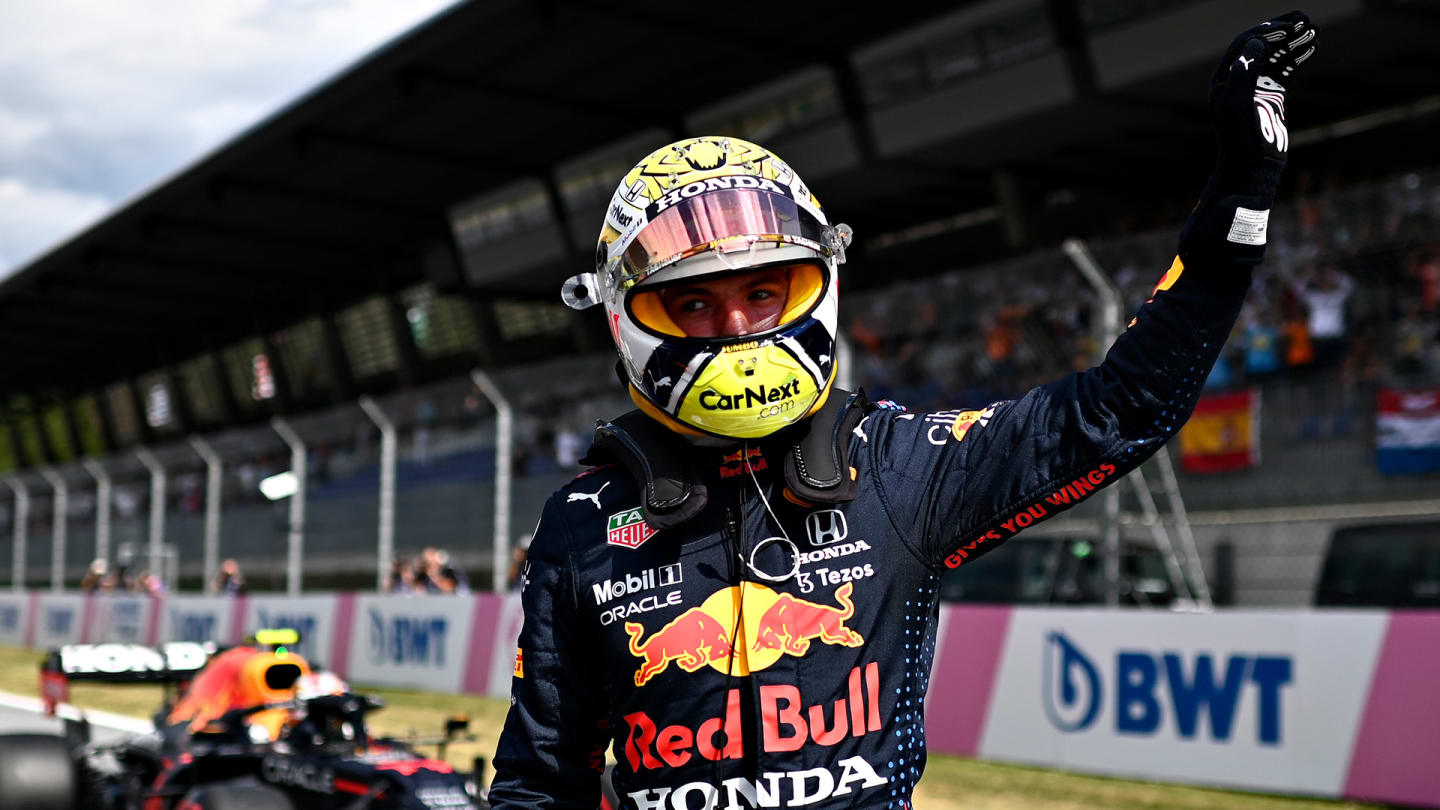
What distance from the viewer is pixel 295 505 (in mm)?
15828

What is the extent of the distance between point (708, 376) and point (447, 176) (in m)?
24.3

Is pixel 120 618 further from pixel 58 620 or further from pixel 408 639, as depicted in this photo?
pixel 408 639

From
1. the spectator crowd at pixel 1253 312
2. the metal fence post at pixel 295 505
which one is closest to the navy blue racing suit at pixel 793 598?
the spectator crowd at pixel 1253 312

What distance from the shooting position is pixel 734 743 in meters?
Answer: 2.10

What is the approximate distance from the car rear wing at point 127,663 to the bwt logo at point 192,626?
38.1ft

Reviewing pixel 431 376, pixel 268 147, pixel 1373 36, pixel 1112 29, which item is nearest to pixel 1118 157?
pixel 1112 29

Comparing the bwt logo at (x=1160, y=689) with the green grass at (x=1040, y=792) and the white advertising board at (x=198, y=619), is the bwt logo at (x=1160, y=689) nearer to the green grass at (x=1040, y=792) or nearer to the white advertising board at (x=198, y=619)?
the green grass at (x=1040, y=792)

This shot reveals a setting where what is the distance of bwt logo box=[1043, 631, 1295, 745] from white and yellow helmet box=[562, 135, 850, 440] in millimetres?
5862

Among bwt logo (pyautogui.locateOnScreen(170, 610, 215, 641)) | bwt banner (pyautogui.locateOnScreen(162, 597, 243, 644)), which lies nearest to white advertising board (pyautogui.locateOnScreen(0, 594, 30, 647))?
bwt banner (pyautogui.locateOnScreen(162, 597, 243, 644))

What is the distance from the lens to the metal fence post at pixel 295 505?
1565 cm

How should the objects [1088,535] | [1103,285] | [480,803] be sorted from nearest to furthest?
[480,803] → [1103,285] → [1088,535]

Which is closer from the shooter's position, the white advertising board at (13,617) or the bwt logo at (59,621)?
the bwt logo at (59,621)

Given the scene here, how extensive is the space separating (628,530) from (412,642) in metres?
13.2

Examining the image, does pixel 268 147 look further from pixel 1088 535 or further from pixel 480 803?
pixel 480 803
